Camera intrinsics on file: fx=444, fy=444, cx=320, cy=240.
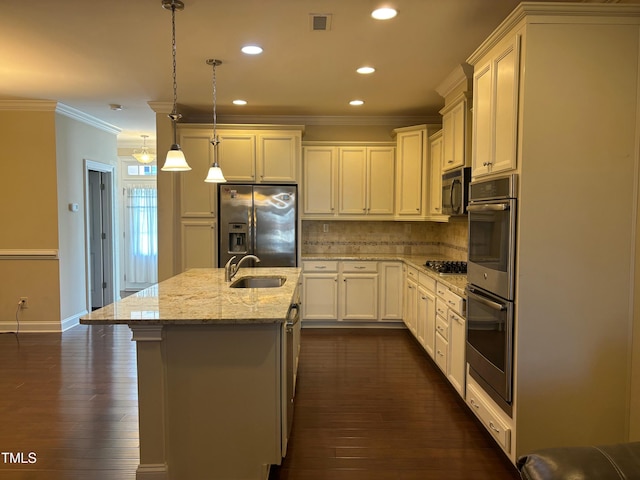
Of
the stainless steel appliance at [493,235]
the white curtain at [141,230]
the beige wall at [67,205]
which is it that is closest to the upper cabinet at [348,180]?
the stainless steel appliance at [493,235]

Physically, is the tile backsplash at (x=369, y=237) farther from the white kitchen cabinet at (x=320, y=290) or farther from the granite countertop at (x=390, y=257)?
the white kitchen cabinet at (x=320, y=290)

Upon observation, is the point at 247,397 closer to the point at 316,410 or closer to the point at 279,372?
the point at 279,372

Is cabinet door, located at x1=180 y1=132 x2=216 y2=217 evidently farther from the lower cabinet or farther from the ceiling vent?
the ceiling vent

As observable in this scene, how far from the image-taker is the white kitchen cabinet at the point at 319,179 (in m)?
5.61

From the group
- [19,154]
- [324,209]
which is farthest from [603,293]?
[19,154]

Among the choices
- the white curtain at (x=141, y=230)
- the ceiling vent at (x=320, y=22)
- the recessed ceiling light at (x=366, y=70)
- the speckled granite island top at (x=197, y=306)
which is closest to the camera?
the speckled granite island top at (x=197, y=306)

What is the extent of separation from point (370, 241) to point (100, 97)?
364cm

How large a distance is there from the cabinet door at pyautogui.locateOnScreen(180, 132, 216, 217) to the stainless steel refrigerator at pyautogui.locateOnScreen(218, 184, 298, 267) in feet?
0.62

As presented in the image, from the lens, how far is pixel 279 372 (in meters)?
2.31

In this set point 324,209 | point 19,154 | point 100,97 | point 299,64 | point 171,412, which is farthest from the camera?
point 324,209

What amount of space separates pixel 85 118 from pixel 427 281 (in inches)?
190

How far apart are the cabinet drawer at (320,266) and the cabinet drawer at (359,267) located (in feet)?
0.40

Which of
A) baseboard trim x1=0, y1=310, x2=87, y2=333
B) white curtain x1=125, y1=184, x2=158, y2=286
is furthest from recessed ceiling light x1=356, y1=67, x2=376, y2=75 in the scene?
white curtain x1=125, y1=184, x2=158, y2=286

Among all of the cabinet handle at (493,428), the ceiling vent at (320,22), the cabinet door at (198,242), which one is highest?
the ceiling vent at (320,22)
